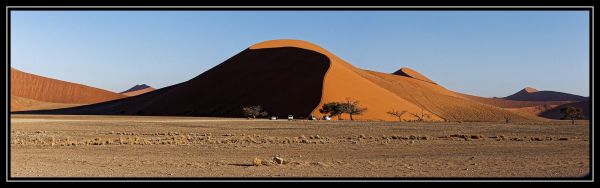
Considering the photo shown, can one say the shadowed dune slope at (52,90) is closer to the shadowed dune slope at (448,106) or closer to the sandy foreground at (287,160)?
the shadowed dune slope at (448,106)

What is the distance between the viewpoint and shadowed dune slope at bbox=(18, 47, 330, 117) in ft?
301

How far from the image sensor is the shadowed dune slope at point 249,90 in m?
91.8

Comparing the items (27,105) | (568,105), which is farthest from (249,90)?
(568,105)

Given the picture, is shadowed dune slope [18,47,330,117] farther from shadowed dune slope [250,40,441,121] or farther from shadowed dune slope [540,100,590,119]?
shadowed dune slope [540,100,590,119]

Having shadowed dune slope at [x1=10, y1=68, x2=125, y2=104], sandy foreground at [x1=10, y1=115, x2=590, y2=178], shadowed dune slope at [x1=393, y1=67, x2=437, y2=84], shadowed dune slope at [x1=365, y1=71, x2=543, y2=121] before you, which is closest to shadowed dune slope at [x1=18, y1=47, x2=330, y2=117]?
shadowed dune slope at [x1=365, y1=71, x2=543, y2=121]

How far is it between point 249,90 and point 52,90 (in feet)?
285

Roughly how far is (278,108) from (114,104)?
4674 cm

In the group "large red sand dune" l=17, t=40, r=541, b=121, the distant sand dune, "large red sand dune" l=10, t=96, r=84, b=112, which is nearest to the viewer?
"large red sand dune" l=17, t=40, r=541, b=121

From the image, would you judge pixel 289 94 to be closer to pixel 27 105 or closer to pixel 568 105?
pixel 27 105

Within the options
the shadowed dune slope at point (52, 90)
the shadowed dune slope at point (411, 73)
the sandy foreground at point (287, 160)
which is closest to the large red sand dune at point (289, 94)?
the shadowed dune slope at point (52, 90)

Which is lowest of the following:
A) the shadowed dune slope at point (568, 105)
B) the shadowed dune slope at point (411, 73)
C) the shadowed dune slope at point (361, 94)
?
the shadowed dune slope at point (568, 105)

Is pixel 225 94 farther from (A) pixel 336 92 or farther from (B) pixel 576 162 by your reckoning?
(B) pixel 576 162

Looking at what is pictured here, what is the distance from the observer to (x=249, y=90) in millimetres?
99750

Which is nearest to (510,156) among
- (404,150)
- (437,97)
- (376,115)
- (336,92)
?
(404,150)
